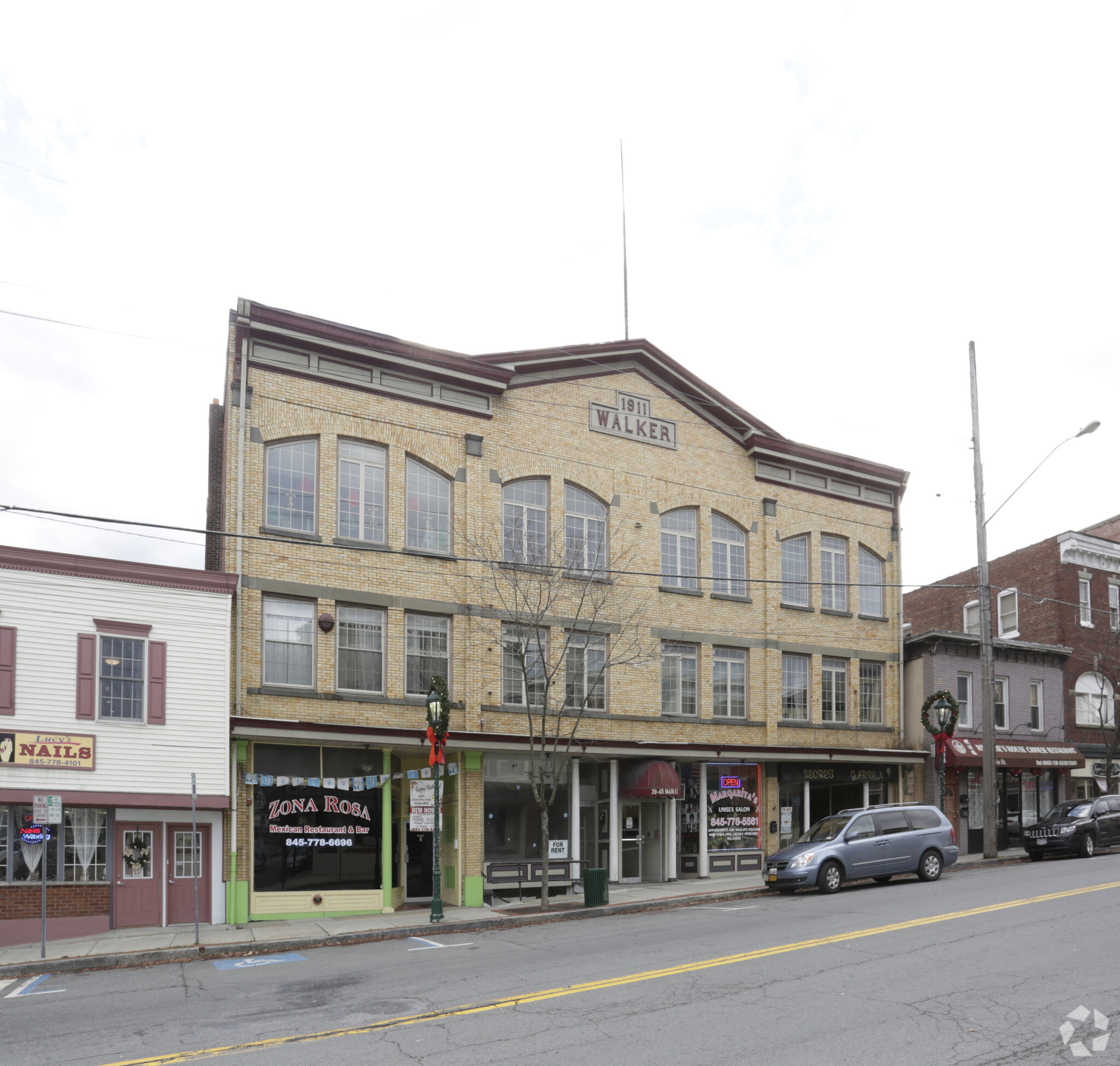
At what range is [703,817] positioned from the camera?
90.2 ft

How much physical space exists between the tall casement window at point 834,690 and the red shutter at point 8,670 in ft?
65.8

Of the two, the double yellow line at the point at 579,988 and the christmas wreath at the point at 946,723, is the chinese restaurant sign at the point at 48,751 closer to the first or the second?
the double yellow line at the point at 579,988

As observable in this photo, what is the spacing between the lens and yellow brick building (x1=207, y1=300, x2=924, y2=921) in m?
21.9

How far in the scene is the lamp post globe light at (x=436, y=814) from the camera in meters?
19.8

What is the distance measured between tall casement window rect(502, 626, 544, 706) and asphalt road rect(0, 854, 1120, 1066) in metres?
7.41

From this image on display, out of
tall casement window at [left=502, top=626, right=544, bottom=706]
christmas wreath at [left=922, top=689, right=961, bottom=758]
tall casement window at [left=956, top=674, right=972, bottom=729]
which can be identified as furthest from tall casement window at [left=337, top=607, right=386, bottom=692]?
tall casement window at [left=956, top=674, right=972, bottom=729]

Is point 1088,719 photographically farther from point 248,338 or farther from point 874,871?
point 248,338

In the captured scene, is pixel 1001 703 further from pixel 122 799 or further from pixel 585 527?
pixel 122 799

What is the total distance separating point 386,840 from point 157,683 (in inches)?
219

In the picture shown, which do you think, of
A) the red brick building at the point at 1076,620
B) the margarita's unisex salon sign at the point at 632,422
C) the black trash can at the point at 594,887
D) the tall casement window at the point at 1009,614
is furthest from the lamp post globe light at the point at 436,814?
the tall casement window at the point at 1009,614

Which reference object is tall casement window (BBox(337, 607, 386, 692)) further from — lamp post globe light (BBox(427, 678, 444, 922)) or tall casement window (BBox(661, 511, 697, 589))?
tall casement window (BBox(661, 511, 697, 589))

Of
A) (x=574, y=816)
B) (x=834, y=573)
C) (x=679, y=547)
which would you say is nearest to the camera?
(x=574, y=816)

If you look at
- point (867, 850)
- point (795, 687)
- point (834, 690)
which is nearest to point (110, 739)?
point (867, 850)

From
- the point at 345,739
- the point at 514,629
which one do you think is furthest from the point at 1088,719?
the point at 345,739
